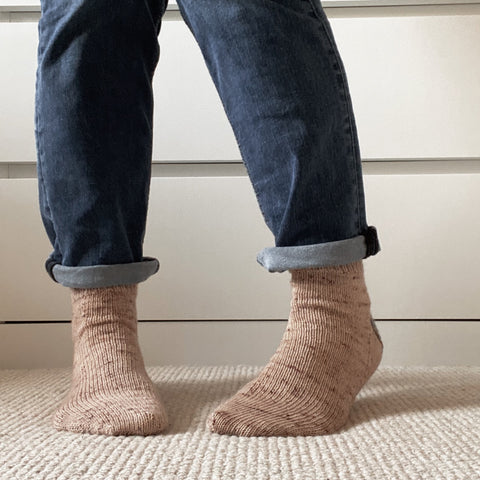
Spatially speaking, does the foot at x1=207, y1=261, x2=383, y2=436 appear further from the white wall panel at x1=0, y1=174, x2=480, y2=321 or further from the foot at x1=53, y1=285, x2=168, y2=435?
the white wall panel at x1=0, y1=174, x2=480, y2=321

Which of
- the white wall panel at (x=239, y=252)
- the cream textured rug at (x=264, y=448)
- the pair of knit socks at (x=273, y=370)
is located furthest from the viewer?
the white wall panel at (x=239, y=252)

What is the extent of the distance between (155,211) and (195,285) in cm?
13

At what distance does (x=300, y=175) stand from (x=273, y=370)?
0.17 metres

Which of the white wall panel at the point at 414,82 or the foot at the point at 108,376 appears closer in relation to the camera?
the foot at the point at 108,376

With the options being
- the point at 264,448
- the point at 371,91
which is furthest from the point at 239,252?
the point at 264,448

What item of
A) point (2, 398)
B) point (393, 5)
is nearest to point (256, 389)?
point (2, 398)

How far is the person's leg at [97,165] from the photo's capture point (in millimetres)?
672

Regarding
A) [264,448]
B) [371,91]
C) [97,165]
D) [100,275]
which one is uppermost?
[371,91]

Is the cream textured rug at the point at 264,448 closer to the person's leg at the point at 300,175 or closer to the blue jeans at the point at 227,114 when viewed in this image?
the person's leg at the point at 300,175

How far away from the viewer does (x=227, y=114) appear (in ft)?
2.19

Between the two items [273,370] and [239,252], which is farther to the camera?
[239,252]

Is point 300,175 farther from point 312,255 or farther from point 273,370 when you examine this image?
point 273,370

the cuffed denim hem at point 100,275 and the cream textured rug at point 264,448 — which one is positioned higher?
the cuffed denim hem at point 100,275

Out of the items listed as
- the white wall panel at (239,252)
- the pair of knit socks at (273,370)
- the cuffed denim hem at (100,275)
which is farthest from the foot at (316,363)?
the white wall panel at (239,252)
